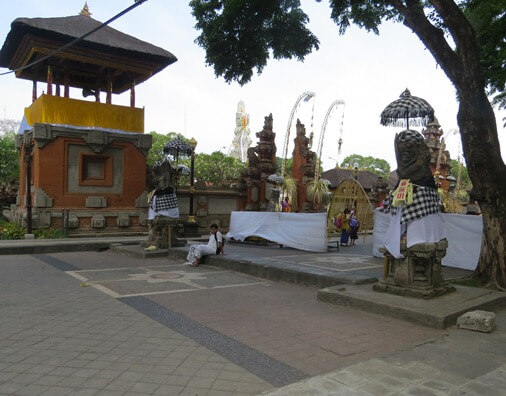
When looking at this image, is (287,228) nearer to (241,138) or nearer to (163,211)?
(163,211)

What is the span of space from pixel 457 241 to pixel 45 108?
49.7 feet

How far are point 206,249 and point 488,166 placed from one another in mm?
6534

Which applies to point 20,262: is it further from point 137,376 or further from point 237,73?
point 137,376

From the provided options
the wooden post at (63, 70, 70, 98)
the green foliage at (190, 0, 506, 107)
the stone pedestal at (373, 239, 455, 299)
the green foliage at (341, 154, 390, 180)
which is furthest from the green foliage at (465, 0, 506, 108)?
the green foliage at (341, 154, 390, 180)

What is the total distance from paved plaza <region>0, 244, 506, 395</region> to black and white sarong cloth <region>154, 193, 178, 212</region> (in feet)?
16.9

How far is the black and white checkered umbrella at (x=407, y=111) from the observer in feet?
29.0

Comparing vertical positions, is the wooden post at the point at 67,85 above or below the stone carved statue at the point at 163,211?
above

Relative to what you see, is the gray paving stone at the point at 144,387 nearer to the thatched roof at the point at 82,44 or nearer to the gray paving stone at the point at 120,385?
the gray paving stone at the point at 120,385

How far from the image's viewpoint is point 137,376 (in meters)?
3.79

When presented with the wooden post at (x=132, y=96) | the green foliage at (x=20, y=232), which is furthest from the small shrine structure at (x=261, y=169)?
the green foliage at (x=20, y=232)

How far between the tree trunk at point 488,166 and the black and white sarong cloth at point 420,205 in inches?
54.7

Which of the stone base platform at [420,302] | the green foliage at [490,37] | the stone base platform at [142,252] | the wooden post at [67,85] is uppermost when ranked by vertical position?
the wooden post at [67,85]

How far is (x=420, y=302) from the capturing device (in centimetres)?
605

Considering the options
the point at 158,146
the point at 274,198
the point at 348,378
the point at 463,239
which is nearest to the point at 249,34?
the point at 463,239
